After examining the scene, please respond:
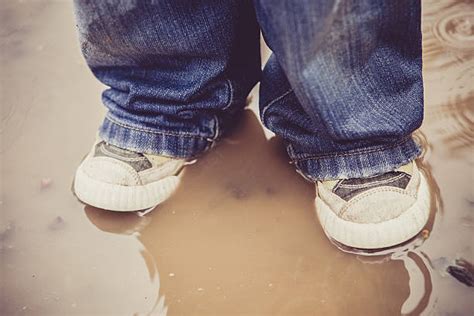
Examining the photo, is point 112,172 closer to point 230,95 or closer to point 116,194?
point 116,194

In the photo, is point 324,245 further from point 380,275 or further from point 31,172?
point 31,172

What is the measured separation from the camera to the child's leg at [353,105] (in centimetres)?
76

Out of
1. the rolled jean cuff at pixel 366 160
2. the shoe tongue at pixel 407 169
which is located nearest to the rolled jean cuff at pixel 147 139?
the rolled jean cuff at pixel 366 160

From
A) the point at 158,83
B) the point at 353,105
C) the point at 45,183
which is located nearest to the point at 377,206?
the point at 353,105

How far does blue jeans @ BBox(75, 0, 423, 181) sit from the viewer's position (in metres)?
0.78

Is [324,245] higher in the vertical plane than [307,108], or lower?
lower

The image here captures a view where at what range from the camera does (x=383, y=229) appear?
0.92 m

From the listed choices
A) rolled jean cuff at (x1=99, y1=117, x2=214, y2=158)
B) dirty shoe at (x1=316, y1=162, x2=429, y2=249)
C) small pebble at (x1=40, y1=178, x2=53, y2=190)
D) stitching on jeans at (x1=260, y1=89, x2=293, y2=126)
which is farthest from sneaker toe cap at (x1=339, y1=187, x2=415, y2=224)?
small pebble at (x1=40, y1=178, x2=53, y2=190)

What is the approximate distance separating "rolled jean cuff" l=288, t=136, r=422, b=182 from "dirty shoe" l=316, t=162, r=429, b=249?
1 centimetres

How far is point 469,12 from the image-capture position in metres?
1.27

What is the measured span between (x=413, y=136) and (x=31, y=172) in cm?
71

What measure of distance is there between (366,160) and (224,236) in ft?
0.87

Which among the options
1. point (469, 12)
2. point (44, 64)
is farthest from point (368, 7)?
point (44, 64)

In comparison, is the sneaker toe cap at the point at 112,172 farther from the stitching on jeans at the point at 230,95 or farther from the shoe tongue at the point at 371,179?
the shoe tongue at the point at 371,179
